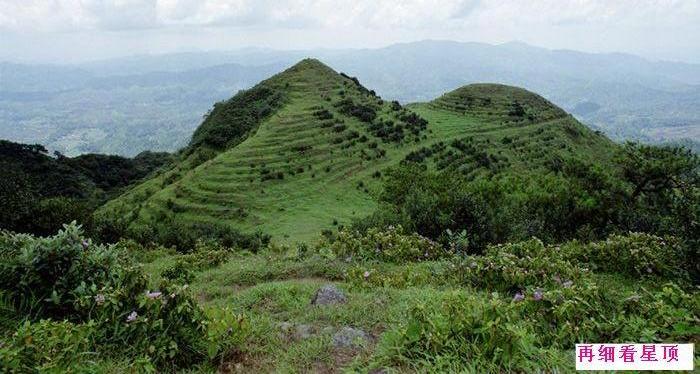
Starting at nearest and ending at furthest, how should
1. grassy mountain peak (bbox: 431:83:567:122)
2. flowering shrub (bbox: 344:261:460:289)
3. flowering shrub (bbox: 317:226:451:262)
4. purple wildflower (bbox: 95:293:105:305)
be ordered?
purple wildflower (bbox: 95:293:105:305), flowering shrub (bbox: 344:261:460:289), flowering shrub (bbox: 317:226:451:262), grassy mountain peak (bbox: 431:83:567:122)

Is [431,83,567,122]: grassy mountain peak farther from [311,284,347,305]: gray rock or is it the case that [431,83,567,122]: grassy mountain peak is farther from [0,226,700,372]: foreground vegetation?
[0,226,700,372]: foreground vegetation

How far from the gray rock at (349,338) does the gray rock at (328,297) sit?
1.49 m

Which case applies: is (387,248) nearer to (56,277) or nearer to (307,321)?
(307,321)

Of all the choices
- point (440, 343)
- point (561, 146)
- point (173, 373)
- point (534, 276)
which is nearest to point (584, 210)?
point (534, 276)

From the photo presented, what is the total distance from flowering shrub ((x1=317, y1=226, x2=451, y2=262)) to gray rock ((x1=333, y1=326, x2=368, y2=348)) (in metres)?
5.44

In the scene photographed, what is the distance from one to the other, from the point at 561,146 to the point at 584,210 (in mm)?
64619

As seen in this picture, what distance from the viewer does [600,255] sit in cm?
1131

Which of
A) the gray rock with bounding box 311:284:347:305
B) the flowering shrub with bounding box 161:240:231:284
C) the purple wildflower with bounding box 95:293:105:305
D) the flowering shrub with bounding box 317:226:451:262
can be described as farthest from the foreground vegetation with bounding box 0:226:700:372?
the flowering shrub with bounding box 161:240:231:284

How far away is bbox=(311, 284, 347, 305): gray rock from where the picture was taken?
8.54m

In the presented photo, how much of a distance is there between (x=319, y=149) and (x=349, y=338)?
2304 inches

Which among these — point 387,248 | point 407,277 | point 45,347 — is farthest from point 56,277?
point 387,248

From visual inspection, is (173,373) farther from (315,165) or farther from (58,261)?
(315,165)

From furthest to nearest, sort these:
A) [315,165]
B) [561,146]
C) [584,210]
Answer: [561,146]
[315,165]
[584,210]

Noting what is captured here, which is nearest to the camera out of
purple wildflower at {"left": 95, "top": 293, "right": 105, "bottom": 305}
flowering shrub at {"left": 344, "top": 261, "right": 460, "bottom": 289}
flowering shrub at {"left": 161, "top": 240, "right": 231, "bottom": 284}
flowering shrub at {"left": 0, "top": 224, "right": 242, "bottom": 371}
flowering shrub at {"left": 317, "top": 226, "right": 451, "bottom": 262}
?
flowering shrub at {"left": 0, "top": 224, "right": 242, "bottom": 371}
